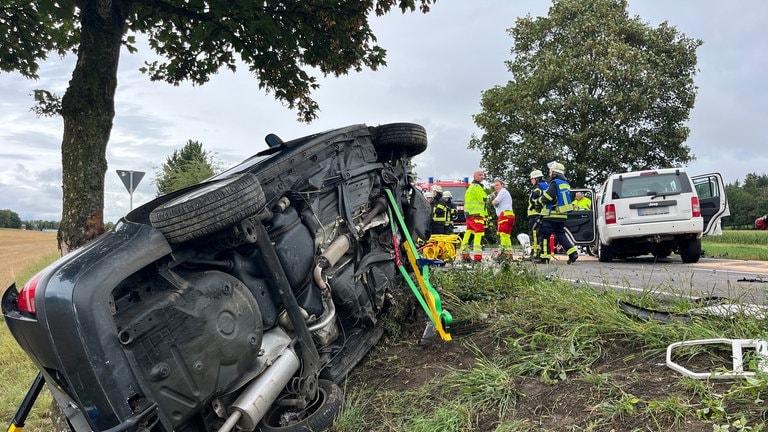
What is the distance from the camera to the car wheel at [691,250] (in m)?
9.68

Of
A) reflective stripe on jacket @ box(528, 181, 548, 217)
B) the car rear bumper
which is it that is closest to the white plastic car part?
reflective stripe on jacket @ box(528, 181, 548, 217)

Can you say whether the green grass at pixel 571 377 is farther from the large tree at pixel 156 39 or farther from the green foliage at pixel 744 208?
the green foliage at pixel 744 208

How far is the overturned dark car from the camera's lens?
2.19 metres

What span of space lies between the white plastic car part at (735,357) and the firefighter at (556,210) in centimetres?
658

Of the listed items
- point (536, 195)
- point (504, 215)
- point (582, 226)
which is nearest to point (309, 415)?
point (504, 215)

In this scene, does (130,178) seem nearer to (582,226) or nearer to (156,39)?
(156,39)

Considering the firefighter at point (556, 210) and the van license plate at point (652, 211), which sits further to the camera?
the van license plate at point (652, 211)

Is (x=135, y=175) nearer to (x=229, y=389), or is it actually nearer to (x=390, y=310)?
(x=390, y=310)


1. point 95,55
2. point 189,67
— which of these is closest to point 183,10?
point 95,55

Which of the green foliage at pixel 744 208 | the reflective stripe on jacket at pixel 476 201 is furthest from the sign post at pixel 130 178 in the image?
the green foliage at pixel 744 208

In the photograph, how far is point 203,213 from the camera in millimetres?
2510

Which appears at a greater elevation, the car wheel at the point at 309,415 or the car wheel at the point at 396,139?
the car wheel at the point at 396,139

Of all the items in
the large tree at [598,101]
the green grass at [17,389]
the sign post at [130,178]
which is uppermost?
the large tree at [598,101]

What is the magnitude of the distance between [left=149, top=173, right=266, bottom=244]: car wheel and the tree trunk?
5.92 feet
